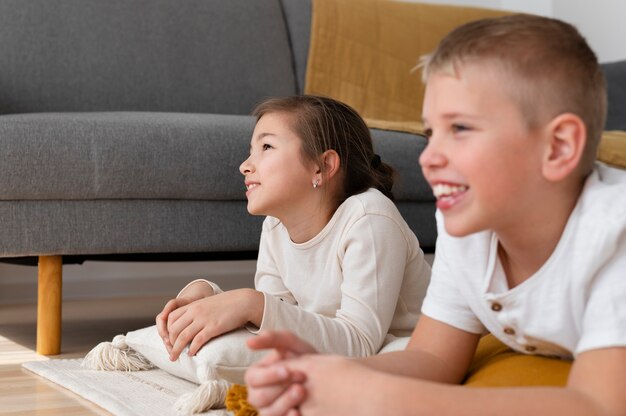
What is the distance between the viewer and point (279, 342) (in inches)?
36.3

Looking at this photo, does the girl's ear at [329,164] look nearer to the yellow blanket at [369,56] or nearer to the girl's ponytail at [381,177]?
the girl's ponytail at [381,177]

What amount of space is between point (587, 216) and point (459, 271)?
0.18m

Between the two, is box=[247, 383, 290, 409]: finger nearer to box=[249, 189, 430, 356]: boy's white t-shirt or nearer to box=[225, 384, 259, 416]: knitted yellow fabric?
box=[225, 384, 259, 416]: knitted yellow fabric

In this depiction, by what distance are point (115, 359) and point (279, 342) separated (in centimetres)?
94

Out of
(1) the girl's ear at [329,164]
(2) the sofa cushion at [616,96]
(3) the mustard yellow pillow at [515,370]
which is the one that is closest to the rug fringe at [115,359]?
(1) the girl's ear at [329,164]

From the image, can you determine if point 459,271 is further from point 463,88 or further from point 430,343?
point 463,88

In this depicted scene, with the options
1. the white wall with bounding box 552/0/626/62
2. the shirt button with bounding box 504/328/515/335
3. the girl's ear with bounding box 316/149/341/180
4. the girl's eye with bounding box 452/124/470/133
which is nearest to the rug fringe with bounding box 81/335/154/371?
the girl's ear with bounding box 316/149/341/180

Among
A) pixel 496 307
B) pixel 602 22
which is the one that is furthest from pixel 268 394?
pixel 602 22

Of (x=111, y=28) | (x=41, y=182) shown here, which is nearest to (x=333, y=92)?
(x=111, y=28)

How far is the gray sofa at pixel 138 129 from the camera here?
1988 millimetres

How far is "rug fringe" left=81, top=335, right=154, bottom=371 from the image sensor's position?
1785 millimetres

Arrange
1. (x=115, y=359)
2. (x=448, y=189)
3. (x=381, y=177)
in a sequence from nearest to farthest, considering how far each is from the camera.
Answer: (x=448, y=189) → (x=115, y=359) → (x=381, y=177)

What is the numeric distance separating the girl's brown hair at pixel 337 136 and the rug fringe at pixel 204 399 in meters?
0.53

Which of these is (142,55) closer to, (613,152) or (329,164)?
(329,164)
